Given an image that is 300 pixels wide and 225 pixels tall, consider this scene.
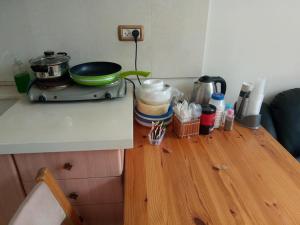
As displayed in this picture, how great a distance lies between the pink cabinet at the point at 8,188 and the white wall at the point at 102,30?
2.06ft

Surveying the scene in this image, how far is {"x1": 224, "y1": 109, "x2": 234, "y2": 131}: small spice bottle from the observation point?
3.76ft

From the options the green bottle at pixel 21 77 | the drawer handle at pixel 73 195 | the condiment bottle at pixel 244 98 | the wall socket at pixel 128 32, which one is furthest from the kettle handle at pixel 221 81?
the green bottle at pixel 21 77

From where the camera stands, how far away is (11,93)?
1.22 metres

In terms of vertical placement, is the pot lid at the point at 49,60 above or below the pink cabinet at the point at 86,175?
above

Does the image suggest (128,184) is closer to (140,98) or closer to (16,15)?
(140,98)

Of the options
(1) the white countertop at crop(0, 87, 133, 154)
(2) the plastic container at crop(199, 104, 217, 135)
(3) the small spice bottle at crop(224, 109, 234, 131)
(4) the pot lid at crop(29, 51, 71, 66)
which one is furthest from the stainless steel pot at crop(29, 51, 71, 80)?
(3) the small spice bottle at crop(224, 109, 234, 131)

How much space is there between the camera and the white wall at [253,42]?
4.11 ft

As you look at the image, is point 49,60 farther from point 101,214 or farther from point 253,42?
point 253,42

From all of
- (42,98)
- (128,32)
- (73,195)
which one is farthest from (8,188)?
(128,32)

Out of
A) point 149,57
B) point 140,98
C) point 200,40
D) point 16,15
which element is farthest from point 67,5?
point 200,40

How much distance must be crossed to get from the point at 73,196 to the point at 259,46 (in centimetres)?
133

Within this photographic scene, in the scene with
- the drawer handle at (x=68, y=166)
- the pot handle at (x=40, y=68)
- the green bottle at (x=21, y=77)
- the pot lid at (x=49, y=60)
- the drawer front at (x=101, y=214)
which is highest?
the pot lid at (x=49, y=60)

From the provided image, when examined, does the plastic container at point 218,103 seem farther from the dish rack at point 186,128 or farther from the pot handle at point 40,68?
the pot handle at point 40,68

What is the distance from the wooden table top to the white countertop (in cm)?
16
